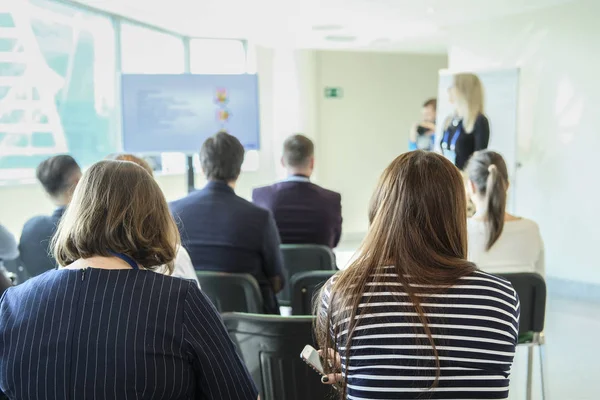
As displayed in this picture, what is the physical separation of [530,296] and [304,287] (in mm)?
920

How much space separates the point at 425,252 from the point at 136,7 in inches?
209

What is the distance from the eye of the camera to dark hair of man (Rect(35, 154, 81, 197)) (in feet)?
9.88

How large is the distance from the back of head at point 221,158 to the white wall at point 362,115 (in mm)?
5841

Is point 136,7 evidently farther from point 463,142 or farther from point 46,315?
point 46,315

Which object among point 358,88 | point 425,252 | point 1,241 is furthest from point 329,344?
point 358,88

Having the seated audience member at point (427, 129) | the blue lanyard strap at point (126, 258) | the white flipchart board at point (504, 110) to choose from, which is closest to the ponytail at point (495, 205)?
the blue lanyard strap at point (126, 258)

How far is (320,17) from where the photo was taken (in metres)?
6.53

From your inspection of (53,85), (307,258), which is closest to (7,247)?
(307,258)

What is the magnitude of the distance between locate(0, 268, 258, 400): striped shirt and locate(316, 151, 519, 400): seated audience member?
28 cm

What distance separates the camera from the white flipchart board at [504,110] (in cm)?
605

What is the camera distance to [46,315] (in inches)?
50.7

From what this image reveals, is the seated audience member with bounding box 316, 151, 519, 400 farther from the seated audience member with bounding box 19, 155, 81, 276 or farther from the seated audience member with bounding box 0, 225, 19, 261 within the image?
the seated audience member with bounding box 0, 225, 19, 261

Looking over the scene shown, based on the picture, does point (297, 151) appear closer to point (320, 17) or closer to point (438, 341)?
point (438, 341)

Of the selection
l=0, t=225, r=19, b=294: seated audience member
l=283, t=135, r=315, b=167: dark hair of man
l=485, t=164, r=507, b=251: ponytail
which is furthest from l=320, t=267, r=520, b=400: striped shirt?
l=283, t=135, r=315, b=167: dark hair of man
